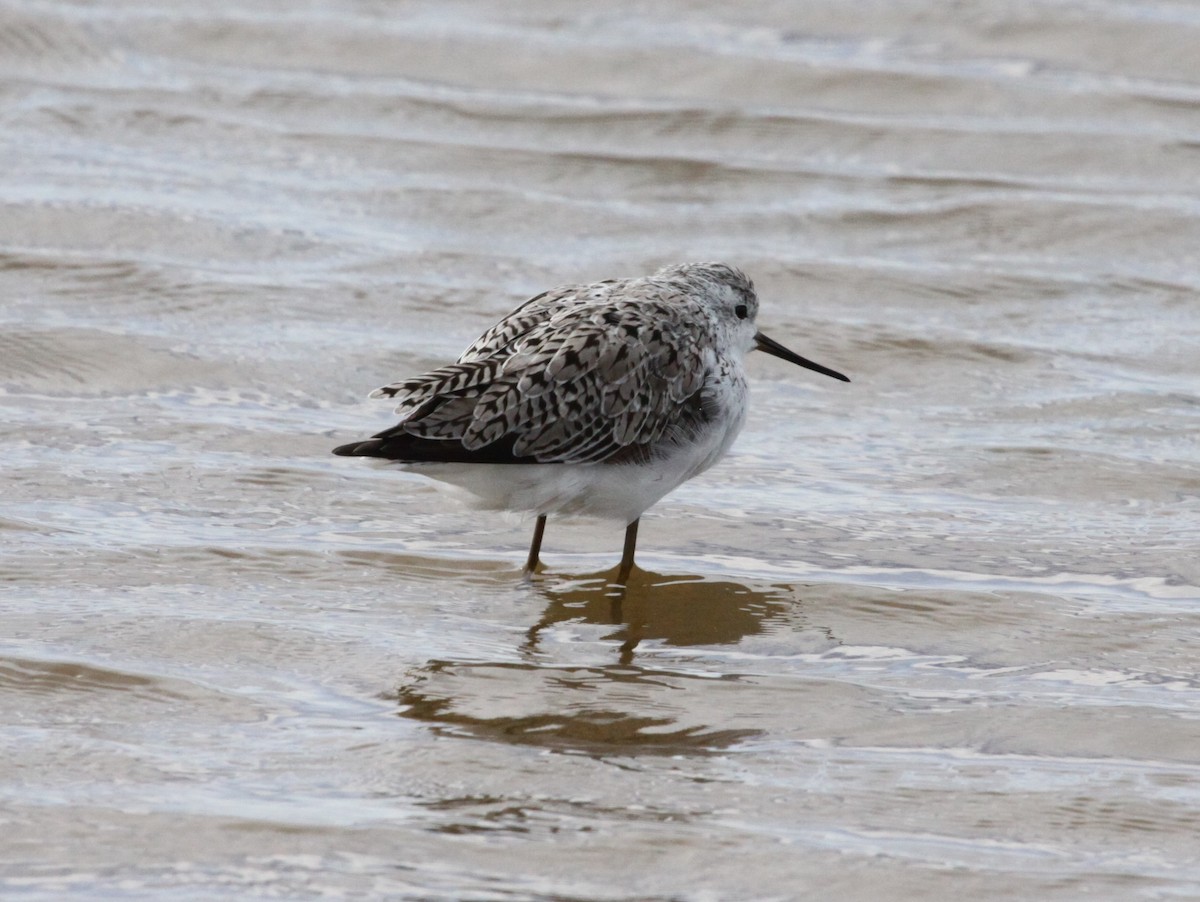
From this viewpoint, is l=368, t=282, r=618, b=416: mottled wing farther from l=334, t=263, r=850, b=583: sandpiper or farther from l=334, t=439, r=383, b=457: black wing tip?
l=334, t=439, r=383, b=457: black wing tip

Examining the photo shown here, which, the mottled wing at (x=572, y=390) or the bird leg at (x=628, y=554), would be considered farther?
the bird leg at (x=628, y=554)

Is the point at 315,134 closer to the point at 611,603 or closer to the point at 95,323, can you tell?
the point at 95,323

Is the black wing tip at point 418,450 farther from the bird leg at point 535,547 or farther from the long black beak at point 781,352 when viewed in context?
the long black beak at point 781,352

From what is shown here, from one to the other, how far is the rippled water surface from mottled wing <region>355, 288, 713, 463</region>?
562mm

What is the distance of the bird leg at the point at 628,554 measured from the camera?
6.58 meters

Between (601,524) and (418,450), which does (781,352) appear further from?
(418,450)

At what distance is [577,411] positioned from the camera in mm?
6316

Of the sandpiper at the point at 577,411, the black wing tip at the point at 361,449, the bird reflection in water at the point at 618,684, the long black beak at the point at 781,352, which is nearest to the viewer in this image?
the bird reflection in water at the point at 618,684

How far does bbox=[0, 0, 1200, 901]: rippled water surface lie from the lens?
4.75m

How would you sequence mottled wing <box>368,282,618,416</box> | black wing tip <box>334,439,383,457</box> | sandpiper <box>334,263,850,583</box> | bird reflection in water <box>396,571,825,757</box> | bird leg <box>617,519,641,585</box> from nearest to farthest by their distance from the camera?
bird reflection in water <box>396,571,825,757</box> < black wing tip <box>334,439,383,457</box> < sandpiper <box>334,263,850,583</box> < mottled wing <box>368,282,618,416</box> < bird leg <box>617,519,641,585</box>

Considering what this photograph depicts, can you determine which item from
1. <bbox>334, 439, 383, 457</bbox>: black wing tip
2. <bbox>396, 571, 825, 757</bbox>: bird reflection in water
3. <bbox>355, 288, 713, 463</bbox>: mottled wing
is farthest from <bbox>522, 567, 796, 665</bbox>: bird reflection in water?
<bbox>334, 439, 383, 457</bbox>: black wing tip

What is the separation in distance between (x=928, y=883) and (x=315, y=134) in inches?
312

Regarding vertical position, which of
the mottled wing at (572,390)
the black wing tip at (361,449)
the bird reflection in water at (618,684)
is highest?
the mottled wing at (572,390)

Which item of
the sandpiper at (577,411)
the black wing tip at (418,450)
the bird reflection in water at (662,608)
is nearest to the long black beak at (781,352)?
the sandpiper at (577,411)
